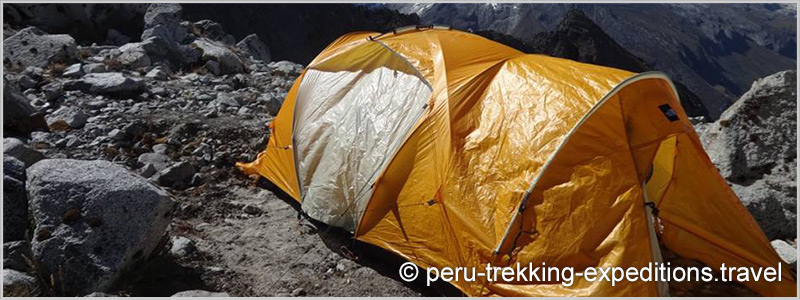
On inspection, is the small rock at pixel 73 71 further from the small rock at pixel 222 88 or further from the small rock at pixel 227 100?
the small rock at pixel 227 100

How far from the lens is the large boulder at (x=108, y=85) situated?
10.5 m

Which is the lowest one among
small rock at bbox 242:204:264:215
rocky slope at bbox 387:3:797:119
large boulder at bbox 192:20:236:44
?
rocky slope at bbox 387:3:797:119

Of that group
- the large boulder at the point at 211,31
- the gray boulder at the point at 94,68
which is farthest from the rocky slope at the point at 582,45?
the gray boulder at the point at 94,68

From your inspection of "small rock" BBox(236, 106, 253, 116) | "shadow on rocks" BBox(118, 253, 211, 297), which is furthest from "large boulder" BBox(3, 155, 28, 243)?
"small rock" BBox(236, 106, 253, 116)

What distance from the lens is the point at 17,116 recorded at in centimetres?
840

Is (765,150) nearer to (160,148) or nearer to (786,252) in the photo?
(786,252)

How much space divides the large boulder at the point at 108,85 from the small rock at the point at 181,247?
243 inches

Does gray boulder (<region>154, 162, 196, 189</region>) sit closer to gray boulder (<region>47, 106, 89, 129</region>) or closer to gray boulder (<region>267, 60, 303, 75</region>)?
gray boulder (<region>47, 106, 89, 129</region>)

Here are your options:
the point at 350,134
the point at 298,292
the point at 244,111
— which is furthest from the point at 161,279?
the point at 244,111

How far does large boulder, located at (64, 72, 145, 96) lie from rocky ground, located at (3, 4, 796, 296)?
3 cm

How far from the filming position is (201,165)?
8133mm

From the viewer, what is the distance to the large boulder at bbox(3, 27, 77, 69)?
12.0m

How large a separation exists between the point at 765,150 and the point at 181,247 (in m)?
7.37

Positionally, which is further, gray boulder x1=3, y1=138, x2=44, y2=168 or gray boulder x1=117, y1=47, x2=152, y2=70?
gray boulder x1=117, y1=47, x2=152, y2=70
